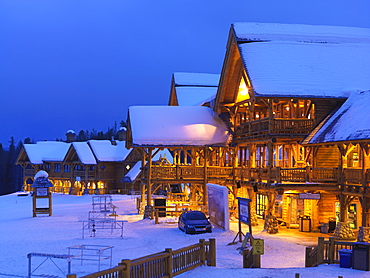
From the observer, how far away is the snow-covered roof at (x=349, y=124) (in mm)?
25502

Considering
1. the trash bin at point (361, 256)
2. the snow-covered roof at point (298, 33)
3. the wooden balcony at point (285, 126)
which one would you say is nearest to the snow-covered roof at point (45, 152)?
the snow-covered roof at point (298, 33)

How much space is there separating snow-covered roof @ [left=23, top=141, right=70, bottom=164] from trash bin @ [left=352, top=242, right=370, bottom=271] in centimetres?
6060

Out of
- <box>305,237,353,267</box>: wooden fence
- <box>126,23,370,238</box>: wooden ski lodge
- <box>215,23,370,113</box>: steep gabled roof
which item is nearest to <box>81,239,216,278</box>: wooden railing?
<box>305,237,353,267</box>: wooden fence

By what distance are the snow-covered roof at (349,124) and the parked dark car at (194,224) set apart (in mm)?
7655

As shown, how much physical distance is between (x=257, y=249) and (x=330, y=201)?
1417 cm

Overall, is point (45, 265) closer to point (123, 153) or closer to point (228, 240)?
point (228, 240)

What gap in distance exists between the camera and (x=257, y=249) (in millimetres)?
18875

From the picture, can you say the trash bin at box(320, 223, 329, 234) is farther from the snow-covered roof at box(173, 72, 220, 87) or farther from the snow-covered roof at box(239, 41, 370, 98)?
the snow-covered roof at box(173, 72, 220, 87)

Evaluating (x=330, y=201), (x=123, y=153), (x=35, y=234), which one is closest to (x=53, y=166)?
(x=123, y=153)

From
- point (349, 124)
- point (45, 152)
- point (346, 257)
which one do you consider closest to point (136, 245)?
point (346, 257)

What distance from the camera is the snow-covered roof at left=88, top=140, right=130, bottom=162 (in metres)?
69.1

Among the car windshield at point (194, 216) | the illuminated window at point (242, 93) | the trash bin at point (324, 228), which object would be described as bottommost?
the trash bin at point (324, 228)

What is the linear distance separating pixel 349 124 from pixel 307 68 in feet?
25.2

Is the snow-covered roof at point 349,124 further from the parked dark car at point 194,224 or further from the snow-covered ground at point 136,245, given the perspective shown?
the parked dark car at point 194,224
